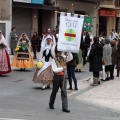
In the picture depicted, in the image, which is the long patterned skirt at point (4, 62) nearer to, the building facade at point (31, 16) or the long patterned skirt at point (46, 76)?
the long patterned skirt at point (46, 76)

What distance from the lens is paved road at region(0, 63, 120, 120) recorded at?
8.88 meters

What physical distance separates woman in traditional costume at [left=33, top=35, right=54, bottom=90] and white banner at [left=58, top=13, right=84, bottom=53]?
8.31 ft

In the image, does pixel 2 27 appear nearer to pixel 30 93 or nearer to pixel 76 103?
pixel 30 93

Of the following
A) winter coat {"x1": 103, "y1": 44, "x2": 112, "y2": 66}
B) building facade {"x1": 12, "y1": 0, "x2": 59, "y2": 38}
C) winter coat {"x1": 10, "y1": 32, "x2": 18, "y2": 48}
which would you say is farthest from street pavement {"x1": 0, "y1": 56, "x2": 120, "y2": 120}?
building facade {"x1": 12, "y1": 0, "x2": 59, "y2": 38}

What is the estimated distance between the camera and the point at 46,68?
500 inches

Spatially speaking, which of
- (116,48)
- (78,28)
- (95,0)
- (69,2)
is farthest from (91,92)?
(95,0)

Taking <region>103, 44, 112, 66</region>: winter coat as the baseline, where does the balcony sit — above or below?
above

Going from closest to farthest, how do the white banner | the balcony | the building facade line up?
the white banner, the building facade, the balcony

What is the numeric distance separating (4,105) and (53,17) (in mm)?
21791

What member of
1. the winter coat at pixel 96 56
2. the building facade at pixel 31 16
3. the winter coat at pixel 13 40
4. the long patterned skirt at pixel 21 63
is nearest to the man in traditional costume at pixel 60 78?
the winter coat at pixel 96 56

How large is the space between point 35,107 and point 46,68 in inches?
117

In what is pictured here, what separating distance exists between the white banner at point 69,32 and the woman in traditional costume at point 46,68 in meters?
2.53

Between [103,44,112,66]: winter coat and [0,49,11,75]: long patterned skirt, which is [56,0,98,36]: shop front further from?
[103,44,112,66]: winter coat

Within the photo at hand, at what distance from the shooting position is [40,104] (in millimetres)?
10344
